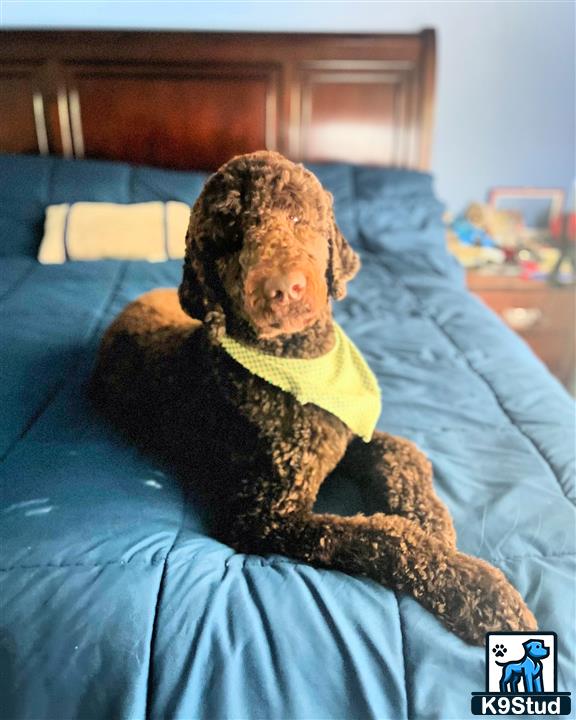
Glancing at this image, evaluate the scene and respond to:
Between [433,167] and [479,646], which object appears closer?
[479,646]

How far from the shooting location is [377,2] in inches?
28.5

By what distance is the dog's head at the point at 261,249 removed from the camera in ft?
1.47

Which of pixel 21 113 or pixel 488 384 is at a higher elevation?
pixel 21 113

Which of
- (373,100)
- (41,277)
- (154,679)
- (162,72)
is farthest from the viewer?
(373,100)

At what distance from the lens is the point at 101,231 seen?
2.29ft

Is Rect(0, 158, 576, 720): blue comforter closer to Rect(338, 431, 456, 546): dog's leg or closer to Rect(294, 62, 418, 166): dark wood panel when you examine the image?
Rect(338, 431, 456, 546): dog's leg

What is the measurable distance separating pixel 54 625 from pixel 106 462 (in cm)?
A: 14

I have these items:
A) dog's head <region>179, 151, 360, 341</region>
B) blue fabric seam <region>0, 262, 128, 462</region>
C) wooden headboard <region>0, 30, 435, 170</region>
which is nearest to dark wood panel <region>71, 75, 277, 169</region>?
wooden headboard <region>0, 30, 435, 170</region>

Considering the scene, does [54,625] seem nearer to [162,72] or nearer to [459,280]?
[162,72]

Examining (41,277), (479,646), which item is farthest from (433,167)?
(479,646)

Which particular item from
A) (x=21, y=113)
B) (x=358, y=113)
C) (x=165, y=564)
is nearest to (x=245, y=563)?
(x=165, y=564)

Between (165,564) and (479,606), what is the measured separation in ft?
0.85

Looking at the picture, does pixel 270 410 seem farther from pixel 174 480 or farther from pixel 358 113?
pixel 358 113

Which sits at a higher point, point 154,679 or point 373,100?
point 373,100
